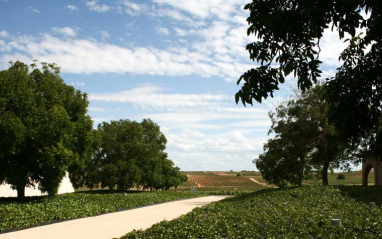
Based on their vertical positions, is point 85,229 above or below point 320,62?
below

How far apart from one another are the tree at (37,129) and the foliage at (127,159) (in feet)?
38.5

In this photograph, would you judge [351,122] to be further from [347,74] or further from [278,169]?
[278,169]

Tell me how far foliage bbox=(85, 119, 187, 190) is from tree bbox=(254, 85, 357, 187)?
468 inches

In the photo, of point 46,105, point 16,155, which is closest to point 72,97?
point 46,105

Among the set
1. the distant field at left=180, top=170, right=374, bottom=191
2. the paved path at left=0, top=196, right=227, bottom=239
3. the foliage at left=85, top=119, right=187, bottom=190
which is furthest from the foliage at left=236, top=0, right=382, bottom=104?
the distant field at left=180, top=170, right=374, bottom=191

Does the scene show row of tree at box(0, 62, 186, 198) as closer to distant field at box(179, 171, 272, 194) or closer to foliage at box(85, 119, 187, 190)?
foliage at box(85, 119, 187, 190)

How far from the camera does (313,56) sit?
7.20 meters

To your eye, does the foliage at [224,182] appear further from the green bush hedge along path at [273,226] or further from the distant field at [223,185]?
the green bush hedge along path at [273,226]

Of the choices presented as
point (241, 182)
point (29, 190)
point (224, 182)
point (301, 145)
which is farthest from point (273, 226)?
point (241, 182)

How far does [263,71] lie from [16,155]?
1795cm

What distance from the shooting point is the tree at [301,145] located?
3153 centimetres

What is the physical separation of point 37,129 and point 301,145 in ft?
70.4

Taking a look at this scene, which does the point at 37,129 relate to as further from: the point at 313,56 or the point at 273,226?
the point at 313,56

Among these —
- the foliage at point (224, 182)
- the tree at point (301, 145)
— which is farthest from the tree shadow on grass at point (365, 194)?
the foliage at point (224, 182)
